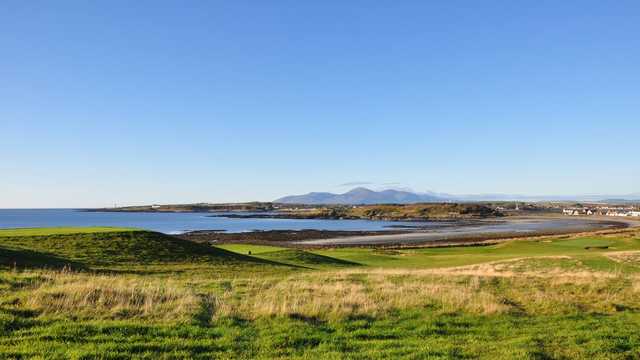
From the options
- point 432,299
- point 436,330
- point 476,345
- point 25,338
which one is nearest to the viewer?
point 25,338

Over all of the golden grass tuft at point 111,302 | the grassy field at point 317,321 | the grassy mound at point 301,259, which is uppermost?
the golden grass tuft at point 111,302

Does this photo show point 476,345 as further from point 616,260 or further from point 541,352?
point 616,260

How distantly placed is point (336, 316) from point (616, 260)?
1131 inches

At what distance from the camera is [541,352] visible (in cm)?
959

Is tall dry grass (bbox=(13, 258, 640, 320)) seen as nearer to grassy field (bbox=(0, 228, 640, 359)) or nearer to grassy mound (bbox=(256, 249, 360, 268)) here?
grassy field (bbox=(0, 228, 640, 359))

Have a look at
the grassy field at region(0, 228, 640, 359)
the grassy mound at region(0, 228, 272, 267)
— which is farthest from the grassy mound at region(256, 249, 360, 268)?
the grassy field at region(0, 228, 640, 359)

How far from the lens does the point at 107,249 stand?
3197 cm

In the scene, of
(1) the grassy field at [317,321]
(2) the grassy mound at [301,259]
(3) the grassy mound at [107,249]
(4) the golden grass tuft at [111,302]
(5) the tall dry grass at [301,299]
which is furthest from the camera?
(2) the grassy mound at [301,259]

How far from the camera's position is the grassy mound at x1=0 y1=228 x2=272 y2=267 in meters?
28.4

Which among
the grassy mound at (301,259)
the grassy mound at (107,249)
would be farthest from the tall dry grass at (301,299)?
the grassy mound at (301,259)

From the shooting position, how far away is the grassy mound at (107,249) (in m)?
28.4

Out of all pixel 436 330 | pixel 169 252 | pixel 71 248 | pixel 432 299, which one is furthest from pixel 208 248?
A: pixel 436 330

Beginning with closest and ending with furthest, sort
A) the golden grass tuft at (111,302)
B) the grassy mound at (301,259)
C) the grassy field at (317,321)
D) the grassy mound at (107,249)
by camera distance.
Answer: the grassy field at (317,321) < the golden grass tuft at (111,302) < the grassy mound at (107,249) < the grassy mound at (301,259)

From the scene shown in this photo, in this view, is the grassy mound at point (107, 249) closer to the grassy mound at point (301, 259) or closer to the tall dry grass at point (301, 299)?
the grassy mound at point (301, 259)
